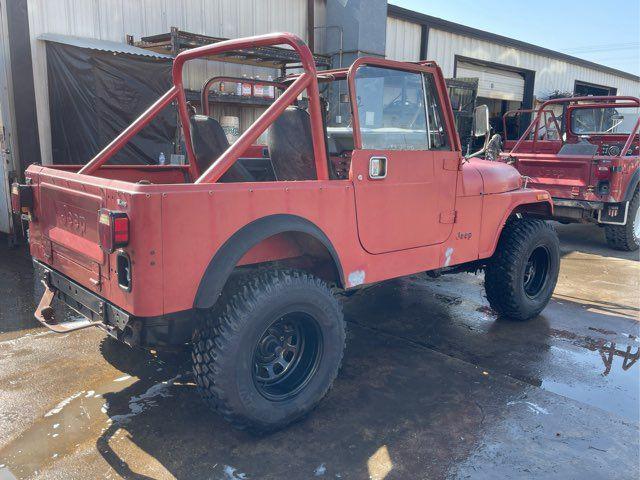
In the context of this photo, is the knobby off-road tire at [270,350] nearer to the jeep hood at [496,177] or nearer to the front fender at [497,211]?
the front fender at [497,211]

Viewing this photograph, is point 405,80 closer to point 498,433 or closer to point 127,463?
point 498,433

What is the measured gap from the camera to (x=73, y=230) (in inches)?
114

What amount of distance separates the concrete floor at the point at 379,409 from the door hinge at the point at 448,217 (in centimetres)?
101

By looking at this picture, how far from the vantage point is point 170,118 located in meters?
8.02

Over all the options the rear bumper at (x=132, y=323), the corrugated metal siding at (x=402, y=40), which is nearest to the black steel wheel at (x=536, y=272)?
the rear bumper at (x=132, y=323)

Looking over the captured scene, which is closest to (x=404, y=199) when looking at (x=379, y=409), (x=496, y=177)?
(x=496, y=177)

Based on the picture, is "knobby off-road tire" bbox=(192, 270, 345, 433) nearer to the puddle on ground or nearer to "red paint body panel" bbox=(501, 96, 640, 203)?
the puddle on ground

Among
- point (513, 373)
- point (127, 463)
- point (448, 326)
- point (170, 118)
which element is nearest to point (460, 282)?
point (448, 326)

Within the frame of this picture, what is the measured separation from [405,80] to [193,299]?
2.10 metres

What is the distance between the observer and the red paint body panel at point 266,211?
7.77ft

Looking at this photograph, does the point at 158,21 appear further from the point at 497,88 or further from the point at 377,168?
the point at 497,88

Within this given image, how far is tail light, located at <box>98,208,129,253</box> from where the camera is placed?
2.28 m

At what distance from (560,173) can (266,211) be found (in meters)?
6.18

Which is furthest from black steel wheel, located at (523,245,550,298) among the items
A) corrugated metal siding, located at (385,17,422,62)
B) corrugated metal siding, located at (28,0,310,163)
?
corrugated metal siding, located at (385,17,422,62)
